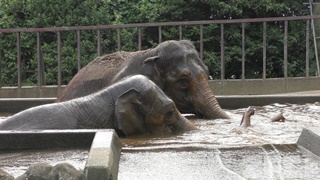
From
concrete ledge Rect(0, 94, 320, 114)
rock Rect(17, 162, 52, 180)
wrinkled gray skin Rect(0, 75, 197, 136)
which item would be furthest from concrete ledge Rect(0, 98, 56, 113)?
rock Rect(17, 162, 52, 180)

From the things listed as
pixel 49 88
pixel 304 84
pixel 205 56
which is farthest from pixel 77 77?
pixel 205 56

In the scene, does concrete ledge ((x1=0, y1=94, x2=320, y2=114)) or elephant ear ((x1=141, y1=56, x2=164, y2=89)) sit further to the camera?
concrete ledge ((x1=0, y1=94, x2=320, y2=114))

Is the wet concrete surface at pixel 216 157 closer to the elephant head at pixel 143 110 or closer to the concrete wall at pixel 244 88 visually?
the elephant head at pixel 143 110

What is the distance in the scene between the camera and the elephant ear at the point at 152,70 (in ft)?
22.5

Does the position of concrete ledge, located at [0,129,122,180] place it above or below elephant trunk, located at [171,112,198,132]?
above

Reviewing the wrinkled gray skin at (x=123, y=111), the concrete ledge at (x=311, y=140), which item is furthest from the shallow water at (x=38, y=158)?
the concrete ledge at (x=311, y=140)

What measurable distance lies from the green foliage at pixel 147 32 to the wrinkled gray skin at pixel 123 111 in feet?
26.6

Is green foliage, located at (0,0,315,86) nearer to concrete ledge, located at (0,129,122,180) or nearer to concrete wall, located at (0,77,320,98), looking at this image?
concrete wall, located at (0,77,320,98)

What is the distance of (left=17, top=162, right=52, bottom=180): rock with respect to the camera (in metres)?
2.86

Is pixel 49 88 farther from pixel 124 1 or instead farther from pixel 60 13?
pixel 124 1

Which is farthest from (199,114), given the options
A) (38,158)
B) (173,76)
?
(38,158)

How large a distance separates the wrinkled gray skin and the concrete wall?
16.2 ft

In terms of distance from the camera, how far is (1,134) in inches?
180

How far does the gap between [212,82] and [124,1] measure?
21.9ft
